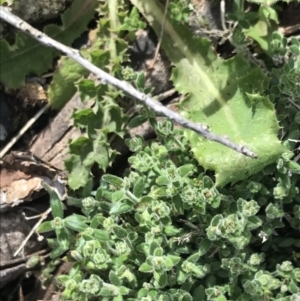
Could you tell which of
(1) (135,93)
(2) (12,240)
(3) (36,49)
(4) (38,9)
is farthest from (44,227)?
(4) (38,9)

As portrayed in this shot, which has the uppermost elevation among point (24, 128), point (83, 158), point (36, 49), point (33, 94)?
point (36, 49)

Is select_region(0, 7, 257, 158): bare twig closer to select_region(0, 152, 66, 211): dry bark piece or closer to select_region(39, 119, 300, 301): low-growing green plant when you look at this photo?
select_region(39, 119, 300, 301): low-growing green plant

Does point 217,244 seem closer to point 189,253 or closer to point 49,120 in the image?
point 189,253

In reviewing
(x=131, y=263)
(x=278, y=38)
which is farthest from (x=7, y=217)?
(x=278, y=38)

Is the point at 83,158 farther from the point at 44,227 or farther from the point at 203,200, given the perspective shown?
the point at 203,200

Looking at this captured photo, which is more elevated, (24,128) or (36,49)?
(36,49)

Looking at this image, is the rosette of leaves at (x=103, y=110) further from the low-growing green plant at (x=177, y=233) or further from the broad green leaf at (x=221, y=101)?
the low-growing green plant at (x=177, y=233)

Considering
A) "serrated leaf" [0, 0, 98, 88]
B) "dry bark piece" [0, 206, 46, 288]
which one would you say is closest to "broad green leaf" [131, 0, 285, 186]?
"serrated leaf" [0, 0, 98, 88]

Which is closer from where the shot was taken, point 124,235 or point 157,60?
point 124,235
